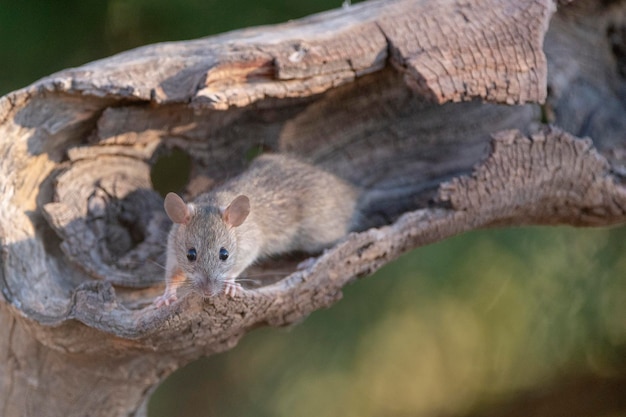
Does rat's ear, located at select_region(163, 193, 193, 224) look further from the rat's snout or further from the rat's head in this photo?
the rat's snout

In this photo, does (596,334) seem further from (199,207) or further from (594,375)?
(199,207)

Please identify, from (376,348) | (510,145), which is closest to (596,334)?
(376,348)

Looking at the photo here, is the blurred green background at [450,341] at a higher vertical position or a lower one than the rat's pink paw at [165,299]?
lower

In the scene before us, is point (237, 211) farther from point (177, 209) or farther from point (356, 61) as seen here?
point (356, 61)

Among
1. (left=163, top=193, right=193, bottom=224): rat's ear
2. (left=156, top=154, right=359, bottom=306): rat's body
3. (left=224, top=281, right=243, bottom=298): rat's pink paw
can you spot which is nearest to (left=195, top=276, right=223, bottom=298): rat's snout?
(left=224, top=281, right=243, bottom=298): rat's pink paw

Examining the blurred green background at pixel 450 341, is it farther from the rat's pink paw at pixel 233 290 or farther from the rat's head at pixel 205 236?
the rat's pink paw at pixel 233 290

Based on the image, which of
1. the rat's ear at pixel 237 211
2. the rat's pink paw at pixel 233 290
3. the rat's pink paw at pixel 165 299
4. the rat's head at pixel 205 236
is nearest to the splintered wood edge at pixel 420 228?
the rat's pink paw at pixel 233 290
